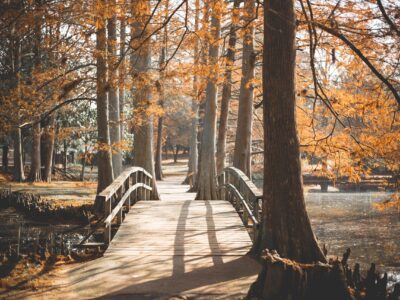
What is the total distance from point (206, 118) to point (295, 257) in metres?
11.8

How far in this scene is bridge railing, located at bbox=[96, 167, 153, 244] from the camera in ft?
28.0

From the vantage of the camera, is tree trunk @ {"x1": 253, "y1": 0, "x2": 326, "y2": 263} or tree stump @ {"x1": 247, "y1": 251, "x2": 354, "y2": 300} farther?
tree trunk @ {"x1": 253, "y1": 0, "x2": 326, "y2": 263}

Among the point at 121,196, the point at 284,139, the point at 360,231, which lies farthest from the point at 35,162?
the point at 284,139

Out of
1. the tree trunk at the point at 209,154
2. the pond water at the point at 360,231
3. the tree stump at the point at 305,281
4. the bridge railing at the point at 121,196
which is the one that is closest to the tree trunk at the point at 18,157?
the bridge railing at the point at 121,196

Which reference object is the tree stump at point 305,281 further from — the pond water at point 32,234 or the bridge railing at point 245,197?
the pond water at point 32,234

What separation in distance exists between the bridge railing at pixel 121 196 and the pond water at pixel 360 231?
6.17 m

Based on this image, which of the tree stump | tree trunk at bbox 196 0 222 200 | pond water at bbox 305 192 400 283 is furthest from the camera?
tree trunk at bbox 196 0 222 200

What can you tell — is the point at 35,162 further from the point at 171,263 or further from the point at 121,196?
the point at 171,263

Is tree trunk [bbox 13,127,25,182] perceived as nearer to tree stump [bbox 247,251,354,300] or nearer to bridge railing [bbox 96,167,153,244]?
bridge railing [bbox 96,167,153,244]

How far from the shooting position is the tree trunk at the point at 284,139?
6668mm

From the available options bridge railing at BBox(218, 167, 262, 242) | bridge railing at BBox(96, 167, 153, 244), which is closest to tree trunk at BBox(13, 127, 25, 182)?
bridge railing at BBox(96, 167, 153, 244)

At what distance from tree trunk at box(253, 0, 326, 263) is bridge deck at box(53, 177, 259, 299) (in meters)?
0.94

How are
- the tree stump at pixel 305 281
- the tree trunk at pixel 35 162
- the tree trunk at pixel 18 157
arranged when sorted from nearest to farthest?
the tree stump at pixel 305 281, the tree trunk at pixel 18 157, the tree trunk at pixel 35 162

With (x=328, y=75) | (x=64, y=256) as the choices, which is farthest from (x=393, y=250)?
(x=64, y=256)
